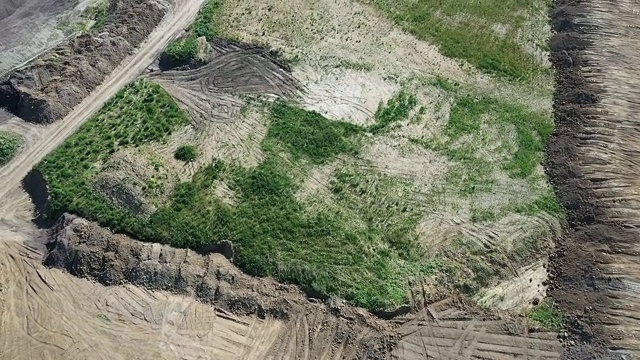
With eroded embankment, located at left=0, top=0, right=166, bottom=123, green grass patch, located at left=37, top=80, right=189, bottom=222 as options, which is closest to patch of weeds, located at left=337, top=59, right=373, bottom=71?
green grass patch, located at left=37, top=80, right=189, bottom=222

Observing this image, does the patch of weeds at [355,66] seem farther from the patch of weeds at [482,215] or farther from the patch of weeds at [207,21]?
the patch of weeds at [482,215]

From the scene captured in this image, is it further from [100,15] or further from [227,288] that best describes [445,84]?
[100,15]

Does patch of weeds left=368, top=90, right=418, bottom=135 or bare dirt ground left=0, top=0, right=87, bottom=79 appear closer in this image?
patch of weeds left=368, top=90, right=418, bottom=135

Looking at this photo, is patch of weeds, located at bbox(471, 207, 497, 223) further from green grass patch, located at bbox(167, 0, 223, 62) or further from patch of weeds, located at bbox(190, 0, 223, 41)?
patch of weeds, located at bbox(190, 0, 223, 41)

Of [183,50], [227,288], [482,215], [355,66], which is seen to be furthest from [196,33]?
[482,215]

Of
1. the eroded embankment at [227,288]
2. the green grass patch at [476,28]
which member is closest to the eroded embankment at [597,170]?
the green grass patch at [476,28]

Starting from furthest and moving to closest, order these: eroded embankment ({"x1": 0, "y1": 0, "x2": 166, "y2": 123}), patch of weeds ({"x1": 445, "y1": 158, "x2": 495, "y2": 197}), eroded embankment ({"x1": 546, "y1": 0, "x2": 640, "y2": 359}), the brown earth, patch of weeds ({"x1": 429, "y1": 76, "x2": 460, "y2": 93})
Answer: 1. patch of weeds ({"x1": 429, "y1": 76, "x2": 460, "y2": 93})
2. eroded embankment ({"x1": 0, "y1": 0, "x2": 166, "y2": 123})
3. patch of weeds ({"x1": 445, "y1": 158, "x2": 495, "y2": 197})
4. eroded embankment ({"x1": 546, "y1": 0, "x2": 640, "y2": 359})
5. the brown earth
